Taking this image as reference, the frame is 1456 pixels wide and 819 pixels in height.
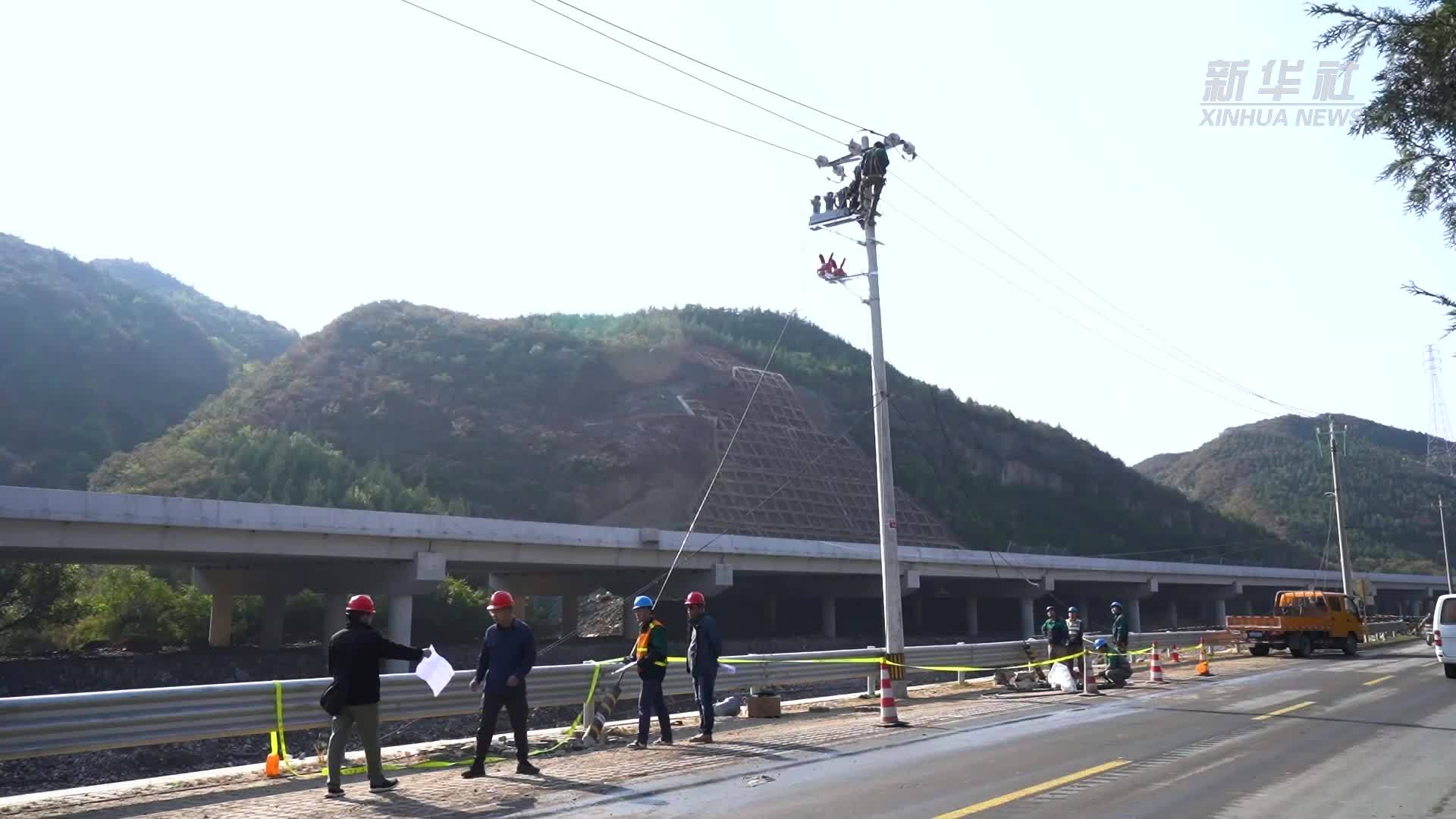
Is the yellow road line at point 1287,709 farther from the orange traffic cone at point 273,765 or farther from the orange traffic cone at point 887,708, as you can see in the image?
the orange traffic cone at point 273,765

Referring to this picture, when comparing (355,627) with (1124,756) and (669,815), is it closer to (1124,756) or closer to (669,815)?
(669,815)

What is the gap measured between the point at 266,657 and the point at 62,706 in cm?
2803

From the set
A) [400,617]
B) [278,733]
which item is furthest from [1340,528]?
[278,733]

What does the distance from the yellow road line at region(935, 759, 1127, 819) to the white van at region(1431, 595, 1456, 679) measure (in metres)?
16.1

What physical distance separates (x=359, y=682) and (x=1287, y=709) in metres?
14.2

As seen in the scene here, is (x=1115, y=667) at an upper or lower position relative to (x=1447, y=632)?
lower

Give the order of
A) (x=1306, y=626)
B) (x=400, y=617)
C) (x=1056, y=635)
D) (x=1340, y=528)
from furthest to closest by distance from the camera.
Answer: (x=1340, y=528), (x=400, y=617), (x=1306, y=626), (x=1056, y=635)

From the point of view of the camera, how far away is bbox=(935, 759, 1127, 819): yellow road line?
27.5 ft

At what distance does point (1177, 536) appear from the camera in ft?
431

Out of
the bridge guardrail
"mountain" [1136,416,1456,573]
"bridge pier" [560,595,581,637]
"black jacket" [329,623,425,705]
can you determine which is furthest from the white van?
"mountain" [1136,416,1456,573]

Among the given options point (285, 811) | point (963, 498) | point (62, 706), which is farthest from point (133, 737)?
point (963, 498)

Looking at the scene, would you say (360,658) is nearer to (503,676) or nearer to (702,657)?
(503,676)

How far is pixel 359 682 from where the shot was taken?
9.83 metres

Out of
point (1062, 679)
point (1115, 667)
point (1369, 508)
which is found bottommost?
point (1062, 679)
